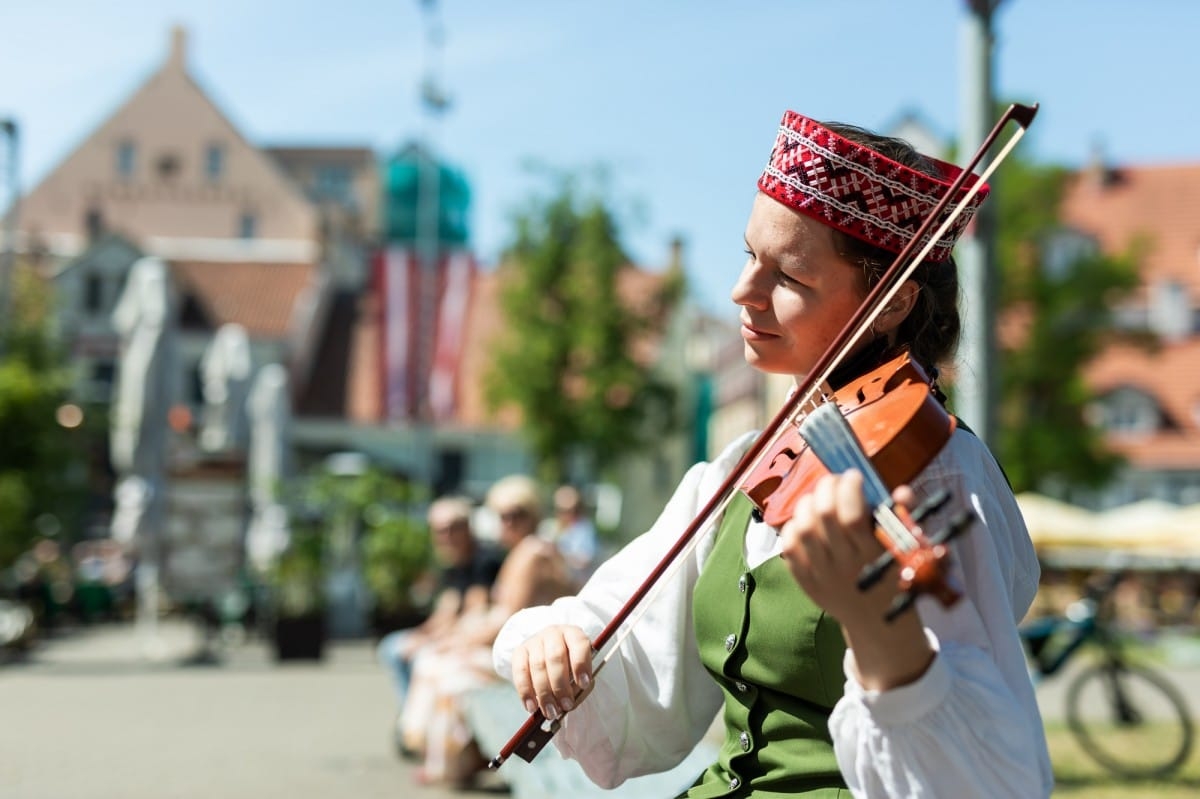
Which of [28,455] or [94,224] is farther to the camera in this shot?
[94,224]

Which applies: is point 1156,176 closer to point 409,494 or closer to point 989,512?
point 409,494

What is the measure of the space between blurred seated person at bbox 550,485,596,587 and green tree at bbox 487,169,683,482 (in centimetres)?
2077

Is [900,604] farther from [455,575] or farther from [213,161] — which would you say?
[213,161]

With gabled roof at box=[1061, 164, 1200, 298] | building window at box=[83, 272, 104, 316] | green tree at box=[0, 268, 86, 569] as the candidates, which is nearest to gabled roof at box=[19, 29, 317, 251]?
building window at box=[83, 272, 104, 316]

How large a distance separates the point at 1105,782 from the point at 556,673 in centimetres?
743

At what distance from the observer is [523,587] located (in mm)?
7957

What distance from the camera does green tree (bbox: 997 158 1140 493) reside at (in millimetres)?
34562

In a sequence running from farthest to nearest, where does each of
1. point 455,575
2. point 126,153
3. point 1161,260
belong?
point 126,153, point 1161,260, point 455,575

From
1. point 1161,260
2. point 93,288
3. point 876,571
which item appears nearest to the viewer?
point 876,571

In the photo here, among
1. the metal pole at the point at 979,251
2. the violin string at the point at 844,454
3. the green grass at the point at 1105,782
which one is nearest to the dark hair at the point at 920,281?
the violin string at the point at 844,454

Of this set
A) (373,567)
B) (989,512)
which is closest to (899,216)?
(989,512)

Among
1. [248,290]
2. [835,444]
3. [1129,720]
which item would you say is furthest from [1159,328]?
[835,444]

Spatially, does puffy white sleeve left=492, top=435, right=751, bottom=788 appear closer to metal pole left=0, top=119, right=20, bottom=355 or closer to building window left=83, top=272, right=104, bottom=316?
metal pole left=0, top=119, right=20, bottom=355

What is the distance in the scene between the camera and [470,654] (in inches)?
348
